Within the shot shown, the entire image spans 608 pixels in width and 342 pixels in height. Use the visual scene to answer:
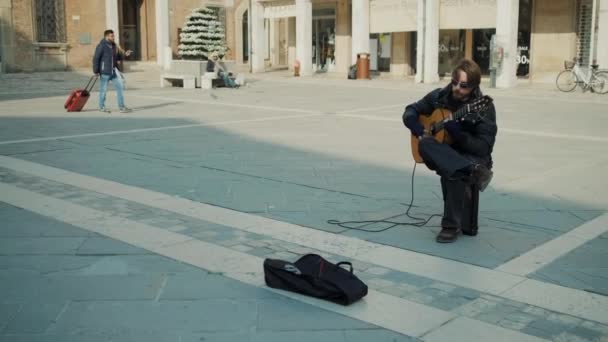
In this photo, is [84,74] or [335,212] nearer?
[335,212]

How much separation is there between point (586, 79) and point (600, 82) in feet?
1.38

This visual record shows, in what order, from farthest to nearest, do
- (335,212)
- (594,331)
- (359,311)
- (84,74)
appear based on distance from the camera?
1. (84,74)
2. (335,212)
3. (359,311)
4. (594,331)

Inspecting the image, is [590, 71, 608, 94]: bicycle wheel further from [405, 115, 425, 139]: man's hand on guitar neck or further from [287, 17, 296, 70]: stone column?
[287, 17, 296, 70]: stone column

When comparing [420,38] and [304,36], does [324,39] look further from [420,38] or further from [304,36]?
[420,38]

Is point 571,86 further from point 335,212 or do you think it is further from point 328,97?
point 335,212

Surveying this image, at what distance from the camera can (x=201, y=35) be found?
22.3 m

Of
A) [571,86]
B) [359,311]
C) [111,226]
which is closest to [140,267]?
[111,226]

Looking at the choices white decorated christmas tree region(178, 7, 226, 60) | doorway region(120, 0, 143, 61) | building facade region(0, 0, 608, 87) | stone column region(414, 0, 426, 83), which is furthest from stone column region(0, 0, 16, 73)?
stone column region(414, 0, 426, 83)

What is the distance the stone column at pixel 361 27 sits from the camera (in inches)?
1122

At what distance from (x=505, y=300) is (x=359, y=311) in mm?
868

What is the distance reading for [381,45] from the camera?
31281mm

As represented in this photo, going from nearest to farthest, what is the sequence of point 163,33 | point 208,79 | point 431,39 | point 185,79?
point 208,79, point 185,79, point 431,39, point 163,33

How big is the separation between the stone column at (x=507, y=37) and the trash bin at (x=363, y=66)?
6014 millimetres

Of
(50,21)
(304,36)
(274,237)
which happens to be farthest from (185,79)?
(274,237)
